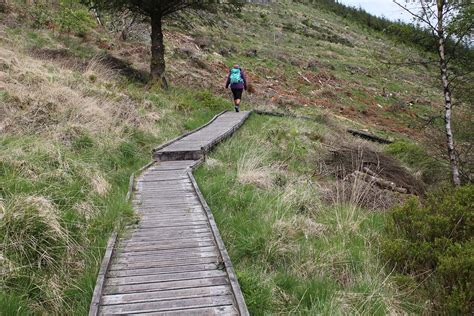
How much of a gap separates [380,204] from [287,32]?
44.9 meters

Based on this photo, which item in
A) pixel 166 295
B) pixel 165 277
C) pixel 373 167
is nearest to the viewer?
pixel 166 295

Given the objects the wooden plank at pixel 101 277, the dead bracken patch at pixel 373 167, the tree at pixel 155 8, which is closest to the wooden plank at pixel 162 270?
the wooden plank at pixel 101 277

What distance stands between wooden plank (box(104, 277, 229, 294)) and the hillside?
0.80 ft

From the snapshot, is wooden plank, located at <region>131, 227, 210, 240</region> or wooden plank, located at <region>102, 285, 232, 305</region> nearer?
wooden plank, located at <region>102, 285, 232, 305</region>

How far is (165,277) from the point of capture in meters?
4.50

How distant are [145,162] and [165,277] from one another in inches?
208

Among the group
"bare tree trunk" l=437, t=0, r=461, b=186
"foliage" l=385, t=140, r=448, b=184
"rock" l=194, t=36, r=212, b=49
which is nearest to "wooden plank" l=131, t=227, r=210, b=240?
"bare tree trunk" l=437, t=0, r=461, b=186

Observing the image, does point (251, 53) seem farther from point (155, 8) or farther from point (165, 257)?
point (165, 257)

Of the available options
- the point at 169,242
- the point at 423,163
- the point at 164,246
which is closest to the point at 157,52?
the point at 423,163

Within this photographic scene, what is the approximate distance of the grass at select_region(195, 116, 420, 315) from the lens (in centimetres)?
441

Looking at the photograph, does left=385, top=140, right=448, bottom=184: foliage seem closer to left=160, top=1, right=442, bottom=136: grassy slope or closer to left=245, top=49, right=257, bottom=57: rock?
left=160, top=1, right=442, bottom=136: grassy slope

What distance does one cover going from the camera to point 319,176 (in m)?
9.97

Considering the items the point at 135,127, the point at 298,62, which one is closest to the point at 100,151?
the point at 135,127

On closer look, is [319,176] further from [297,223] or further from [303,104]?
[303,104]
